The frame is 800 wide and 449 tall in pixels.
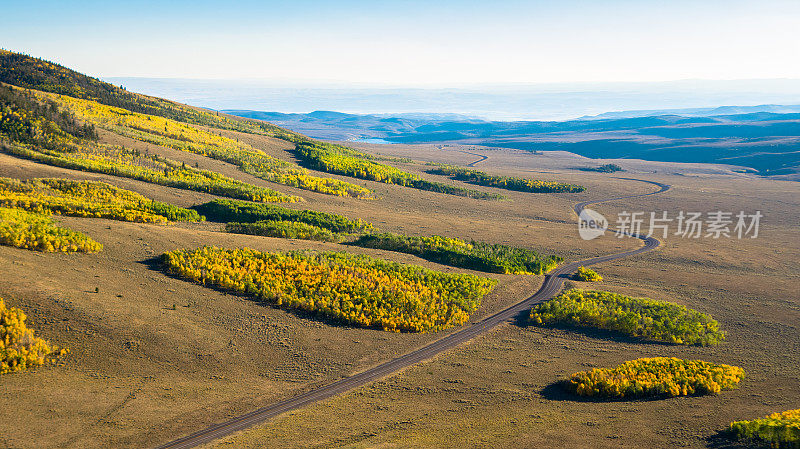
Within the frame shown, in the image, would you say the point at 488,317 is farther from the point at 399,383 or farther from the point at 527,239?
the point at 527,239

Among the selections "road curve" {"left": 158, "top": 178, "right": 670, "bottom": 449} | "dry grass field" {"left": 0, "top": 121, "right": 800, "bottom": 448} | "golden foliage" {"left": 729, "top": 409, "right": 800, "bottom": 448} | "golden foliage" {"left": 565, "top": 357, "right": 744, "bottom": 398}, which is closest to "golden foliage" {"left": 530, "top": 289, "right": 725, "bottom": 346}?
"dry grass field" {"left": 0, "top": 121, "right": 800, "bottom": 448}

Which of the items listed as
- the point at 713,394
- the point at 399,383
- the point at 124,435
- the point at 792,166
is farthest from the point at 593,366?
the point at 792,166

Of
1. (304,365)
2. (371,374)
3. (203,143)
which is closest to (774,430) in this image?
(371,374)

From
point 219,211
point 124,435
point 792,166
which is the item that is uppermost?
point 792,166

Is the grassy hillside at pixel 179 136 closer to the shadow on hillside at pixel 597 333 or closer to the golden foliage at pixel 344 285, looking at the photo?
the golden foliage at pixel 344 285

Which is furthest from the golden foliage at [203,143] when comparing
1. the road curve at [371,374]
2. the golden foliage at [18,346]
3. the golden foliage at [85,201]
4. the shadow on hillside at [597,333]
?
the golden foliage at [18,346]

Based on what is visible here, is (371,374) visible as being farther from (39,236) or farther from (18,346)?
(39,236)

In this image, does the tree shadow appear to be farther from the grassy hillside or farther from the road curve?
the grassy hillside

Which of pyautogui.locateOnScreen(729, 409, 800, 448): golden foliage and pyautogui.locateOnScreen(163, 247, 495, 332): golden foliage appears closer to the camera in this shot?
pyautogui.locateOnScreen(729, 409, 800, 448): golden foliage
